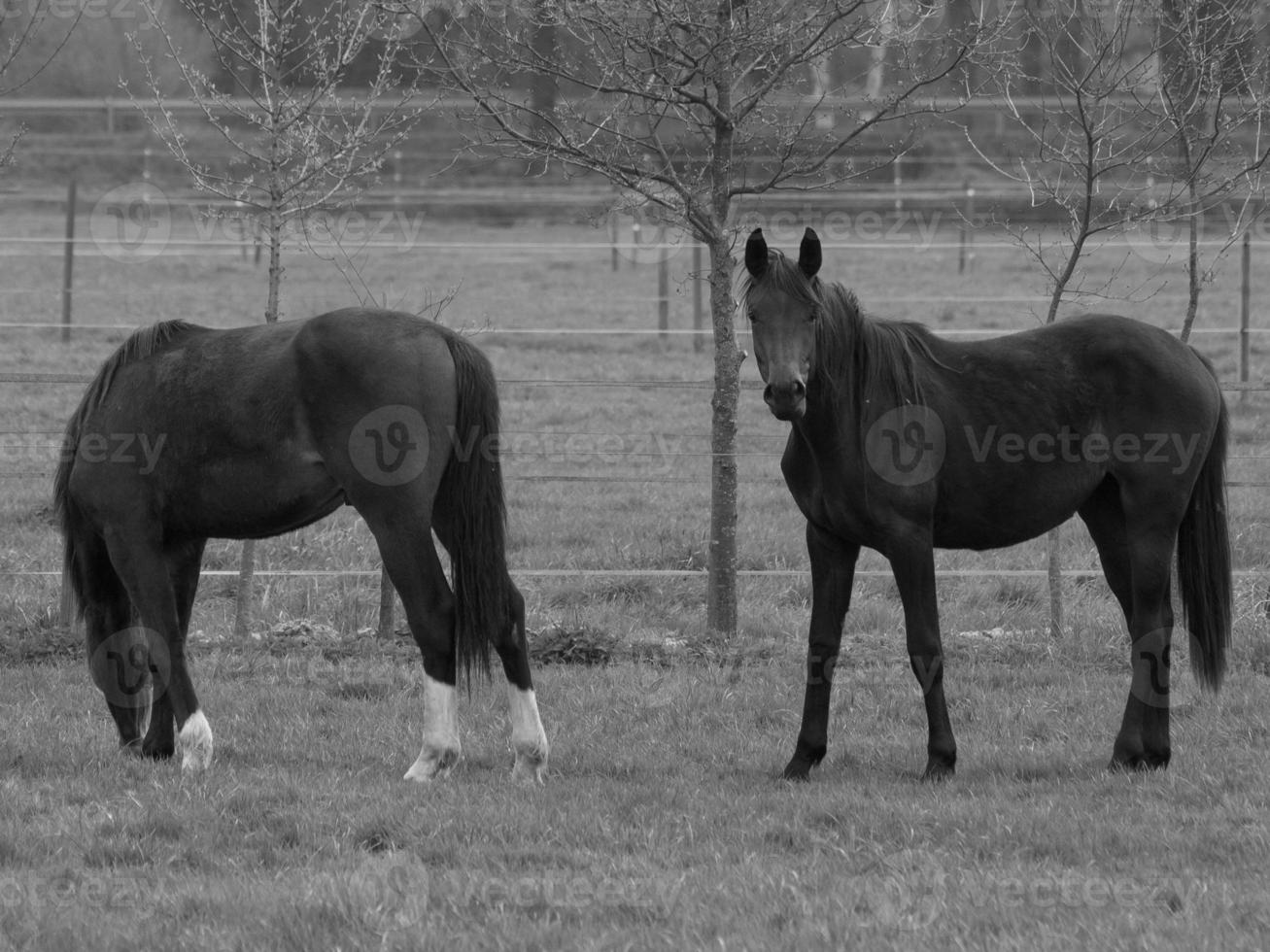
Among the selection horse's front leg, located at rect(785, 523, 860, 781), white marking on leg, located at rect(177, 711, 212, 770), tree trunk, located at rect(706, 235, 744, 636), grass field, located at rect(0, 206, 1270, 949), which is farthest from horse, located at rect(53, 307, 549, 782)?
tree trunk, located at rect(706, 235, 744, 636)

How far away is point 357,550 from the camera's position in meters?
10.6

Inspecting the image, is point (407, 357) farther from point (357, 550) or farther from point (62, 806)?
point (357, 550)

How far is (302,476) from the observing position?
230 inches

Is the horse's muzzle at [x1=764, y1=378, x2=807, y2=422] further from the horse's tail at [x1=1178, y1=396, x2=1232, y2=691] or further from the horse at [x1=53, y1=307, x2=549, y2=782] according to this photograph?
the horse's tail at [x1=1178, y1=396, x2=1232, y2=691]

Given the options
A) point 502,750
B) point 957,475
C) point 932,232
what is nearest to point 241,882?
point 502,750

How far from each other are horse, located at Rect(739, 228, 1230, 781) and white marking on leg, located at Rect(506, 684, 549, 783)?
3.33ft

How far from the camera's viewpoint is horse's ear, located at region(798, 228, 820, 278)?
528 cm

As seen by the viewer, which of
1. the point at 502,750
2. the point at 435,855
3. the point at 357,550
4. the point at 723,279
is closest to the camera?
the point at 435,855

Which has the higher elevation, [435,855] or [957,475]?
[957,475]

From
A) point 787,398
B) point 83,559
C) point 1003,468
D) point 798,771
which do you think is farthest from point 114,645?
point 1003,468

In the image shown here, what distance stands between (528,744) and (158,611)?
1.71 m

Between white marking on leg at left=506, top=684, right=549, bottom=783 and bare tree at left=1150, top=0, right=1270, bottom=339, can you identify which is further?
bare tree at left=1150, top=0, right=1270, bottom=339

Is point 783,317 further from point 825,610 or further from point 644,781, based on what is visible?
point 644,781

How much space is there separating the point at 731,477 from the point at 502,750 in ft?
9.57
